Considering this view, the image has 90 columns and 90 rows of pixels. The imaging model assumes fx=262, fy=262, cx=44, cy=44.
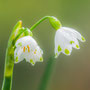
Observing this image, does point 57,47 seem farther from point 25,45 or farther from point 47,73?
point 47,73

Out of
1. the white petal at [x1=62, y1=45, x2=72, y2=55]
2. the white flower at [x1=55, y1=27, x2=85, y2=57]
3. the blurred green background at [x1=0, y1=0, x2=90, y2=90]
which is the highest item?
the blurred green background at [x1=0, y1=0, x2=90, y2=90]

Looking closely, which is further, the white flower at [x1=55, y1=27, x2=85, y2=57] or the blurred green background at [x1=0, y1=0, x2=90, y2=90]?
the blurred green background at [x1=0, y1=0, x2=90, y2=90]

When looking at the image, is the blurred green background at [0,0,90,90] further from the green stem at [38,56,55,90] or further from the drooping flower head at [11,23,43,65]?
the drooping flower head at [11,23,43,65]

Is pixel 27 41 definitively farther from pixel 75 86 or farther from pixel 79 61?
pixel 79 61

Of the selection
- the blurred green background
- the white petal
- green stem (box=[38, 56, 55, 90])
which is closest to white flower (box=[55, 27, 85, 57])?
the white petal

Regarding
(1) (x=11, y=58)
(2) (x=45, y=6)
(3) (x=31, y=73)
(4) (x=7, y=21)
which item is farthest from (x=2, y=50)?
(1) (x=11, y=58)

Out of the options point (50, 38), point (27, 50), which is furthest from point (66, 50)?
point (50, 38)
